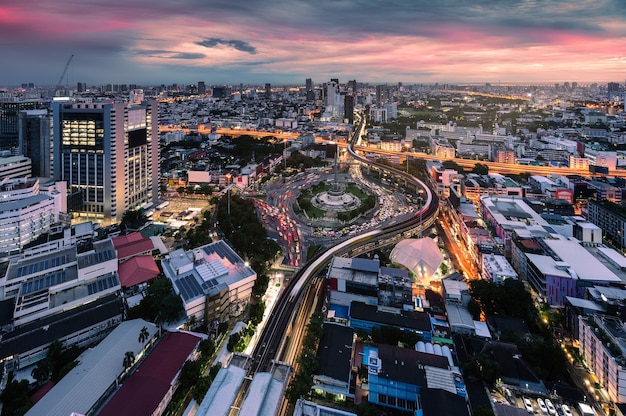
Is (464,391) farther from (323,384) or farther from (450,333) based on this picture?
(323,384)

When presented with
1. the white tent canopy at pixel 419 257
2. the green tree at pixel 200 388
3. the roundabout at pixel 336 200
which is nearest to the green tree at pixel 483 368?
the white tent canopy at pixel 419 257

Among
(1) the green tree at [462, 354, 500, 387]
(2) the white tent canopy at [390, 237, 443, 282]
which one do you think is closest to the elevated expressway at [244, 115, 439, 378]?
(2) the white tent canopy at [390, 237, 443, 282]

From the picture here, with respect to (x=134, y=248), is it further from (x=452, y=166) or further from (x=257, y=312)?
(x=452, y=166)

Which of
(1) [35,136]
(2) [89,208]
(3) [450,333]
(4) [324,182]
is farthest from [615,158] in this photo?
(1) [35,136]

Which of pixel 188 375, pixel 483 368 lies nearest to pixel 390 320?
pixel 483 368

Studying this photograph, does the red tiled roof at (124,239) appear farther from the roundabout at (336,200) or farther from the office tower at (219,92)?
the office tower at (219,92)

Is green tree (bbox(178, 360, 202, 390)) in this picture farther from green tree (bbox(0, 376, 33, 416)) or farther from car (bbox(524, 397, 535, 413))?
car (bbox(524, 397, 535, 413))

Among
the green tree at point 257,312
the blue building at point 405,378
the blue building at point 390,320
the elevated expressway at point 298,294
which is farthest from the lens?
the green tree at point 257,312
